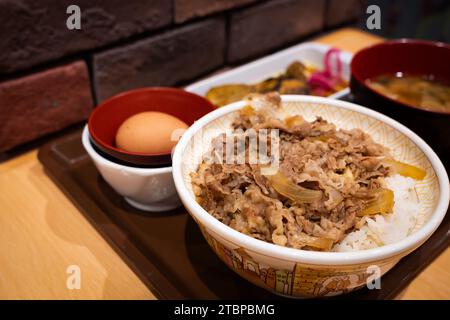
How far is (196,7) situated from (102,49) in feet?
1.18

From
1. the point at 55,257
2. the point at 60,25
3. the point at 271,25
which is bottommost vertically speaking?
the point at 55,257

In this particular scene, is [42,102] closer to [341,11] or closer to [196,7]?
[196,7]

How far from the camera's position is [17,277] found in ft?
2.94

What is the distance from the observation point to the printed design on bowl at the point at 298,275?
0.69 meters

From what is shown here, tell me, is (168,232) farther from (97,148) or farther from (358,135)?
(358,135)

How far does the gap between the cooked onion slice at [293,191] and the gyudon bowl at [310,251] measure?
4.7 inches

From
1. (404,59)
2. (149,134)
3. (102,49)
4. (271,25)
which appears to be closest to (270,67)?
(271,25)

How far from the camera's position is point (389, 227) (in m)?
0.78

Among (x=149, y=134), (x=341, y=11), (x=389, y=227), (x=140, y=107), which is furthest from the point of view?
(x=341, y=11)

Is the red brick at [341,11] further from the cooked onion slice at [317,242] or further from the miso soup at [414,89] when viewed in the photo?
the cooked onion slice at [317,242]

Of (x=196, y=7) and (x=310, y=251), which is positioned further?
(x=196, y=7)

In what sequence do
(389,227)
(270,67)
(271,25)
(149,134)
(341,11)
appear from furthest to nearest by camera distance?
(341,11)
(271,25)
(270,67)
(149,134)
(389,227)

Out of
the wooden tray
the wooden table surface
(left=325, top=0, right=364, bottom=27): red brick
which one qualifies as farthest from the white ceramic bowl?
(left=325, top=0, right=364, bottom=27): red brick

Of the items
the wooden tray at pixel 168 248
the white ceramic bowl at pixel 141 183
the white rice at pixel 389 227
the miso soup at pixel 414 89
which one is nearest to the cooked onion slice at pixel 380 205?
the white rice at pixel 389 227
